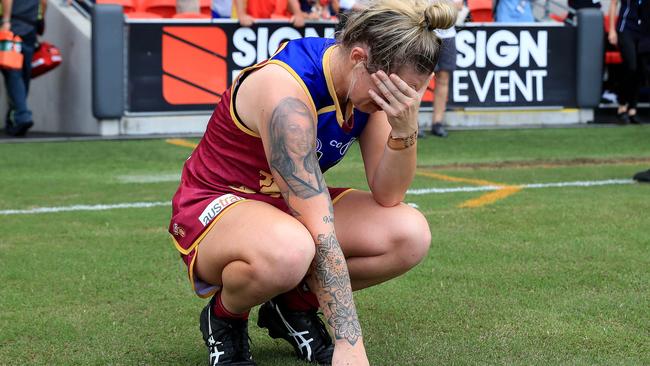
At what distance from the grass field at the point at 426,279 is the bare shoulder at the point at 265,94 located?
939 millimetres

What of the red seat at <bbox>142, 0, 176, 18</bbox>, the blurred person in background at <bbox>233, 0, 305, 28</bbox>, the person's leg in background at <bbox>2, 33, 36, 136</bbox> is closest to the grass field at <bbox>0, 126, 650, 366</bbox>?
the person's leg in background at <bbox>2, 33, 36, 136</bbox>

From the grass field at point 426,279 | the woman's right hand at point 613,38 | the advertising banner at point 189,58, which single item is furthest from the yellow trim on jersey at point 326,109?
the woman's right hand at point 613,38

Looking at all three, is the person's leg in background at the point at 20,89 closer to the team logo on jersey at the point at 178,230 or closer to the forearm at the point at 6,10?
the forearm at the point at 6,10

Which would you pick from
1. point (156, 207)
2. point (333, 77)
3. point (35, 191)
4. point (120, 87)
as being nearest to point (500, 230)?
point (156, 207)

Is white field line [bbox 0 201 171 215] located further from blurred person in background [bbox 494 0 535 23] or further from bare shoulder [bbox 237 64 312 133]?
blurred person in background [bbox 494 0 535 23]

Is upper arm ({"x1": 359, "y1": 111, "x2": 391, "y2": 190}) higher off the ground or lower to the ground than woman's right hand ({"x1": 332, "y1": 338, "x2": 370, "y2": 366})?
higher

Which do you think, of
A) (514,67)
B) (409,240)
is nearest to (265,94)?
(409,240)

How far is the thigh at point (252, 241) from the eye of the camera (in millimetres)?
3402

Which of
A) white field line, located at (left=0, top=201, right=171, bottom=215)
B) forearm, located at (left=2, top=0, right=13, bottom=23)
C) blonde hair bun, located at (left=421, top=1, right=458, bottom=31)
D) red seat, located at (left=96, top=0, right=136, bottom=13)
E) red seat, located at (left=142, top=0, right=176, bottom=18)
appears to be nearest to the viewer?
blonde hair bun, located at (left=421, top=1, right=458, bottom=31)

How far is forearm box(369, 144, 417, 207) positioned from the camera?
3.76 metres

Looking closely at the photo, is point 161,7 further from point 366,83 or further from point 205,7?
point 366,83

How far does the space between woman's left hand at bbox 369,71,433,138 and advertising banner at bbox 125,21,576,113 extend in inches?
330

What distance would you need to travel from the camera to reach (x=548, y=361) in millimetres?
3805

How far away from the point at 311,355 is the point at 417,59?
1198 mm
